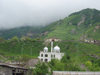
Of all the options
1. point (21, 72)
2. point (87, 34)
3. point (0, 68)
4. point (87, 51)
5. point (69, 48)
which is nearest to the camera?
point (0, 68)

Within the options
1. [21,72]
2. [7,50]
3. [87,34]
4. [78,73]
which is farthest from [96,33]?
[78,73]

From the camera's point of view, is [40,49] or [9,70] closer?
[9,70]

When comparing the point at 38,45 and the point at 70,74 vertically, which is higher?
the point at 38,45

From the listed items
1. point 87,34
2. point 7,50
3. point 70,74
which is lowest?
point 70,74

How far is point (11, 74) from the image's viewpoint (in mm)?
41719

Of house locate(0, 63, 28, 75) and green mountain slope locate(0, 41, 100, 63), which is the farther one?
green mountain slope locate(0, 41, 100, 63)

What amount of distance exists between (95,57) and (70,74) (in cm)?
7616

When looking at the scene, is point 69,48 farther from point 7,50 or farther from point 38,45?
point 7,50

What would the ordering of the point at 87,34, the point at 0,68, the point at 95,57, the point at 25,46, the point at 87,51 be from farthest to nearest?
the point at 87,34
the point at 25,46
the point at 87,51
the point at 95,57
the point at 0,68

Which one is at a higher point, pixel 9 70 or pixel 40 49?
pixel 40 49

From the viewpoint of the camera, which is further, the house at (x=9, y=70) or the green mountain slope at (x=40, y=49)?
the green mountain slope at (x=40, y=49)

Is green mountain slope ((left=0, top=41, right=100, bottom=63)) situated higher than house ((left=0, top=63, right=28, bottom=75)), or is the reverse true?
green mountain slope ((left=0, top=41, right=100, bottom=63))

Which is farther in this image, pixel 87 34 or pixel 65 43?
pixel 87 34

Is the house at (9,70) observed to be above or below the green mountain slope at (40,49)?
below
